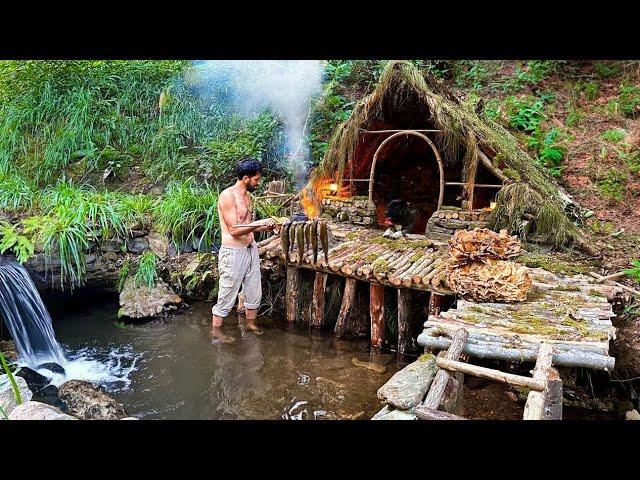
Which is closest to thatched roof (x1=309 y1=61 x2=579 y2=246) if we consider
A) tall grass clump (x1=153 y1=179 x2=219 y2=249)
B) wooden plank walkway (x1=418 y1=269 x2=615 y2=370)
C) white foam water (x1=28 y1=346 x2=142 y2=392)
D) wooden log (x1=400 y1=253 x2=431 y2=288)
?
wooden log (x1=400 y1=253 x2=431 y2=288)

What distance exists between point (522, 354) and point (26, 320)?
Result: 593 cm

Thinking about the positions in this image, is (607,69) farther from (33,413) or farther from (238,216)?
(33,413)

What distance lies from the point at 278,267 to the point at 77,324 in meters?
3.16

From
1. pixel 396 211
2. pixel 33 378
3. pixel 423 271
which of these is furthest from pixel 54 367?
pixel 396 211

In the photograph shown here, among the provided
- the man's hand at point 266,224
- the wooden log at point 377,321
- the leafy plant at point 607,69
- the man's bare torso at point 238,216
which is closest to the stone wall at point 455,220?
the wooden log at point 377,321

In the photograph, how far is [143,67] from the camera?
1140cm

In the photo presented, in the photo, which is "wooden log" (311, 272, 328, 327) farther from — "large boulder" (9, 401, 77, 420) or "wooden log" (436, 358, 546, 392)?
"large boulder" (9, 401, 77, 420)

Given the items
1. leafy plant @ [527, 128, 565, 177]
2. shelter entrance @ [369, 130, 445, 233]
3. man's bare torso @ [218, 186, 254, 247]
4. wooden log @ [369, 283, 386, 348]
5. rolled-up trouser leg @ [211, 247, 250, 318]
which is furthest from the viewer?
leafy plant @ [527, 128, 565, 177]

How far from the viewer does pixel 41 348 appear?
566cm

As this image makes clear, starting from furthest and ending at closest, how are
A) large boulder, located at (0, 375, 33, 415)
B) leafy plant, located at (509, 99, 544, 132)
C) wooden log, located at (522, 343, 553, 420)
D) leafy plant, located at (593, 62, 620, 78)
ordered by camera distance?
leafy plant, located at (593, 62, 620, 78)
leafy plant, located at (509, 99, 544, 132)
large boulder, located at (0, 375, 33, 415)
wooden log, located at (522, 343, 553, 420)

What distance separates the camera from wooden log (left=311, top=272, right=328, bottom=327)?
6.34m

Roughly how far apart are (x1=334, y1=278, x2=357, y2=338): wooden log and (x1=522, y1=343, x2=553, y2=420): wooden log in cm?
298

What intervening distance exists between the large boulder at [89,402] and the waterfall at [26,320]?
1.29m
